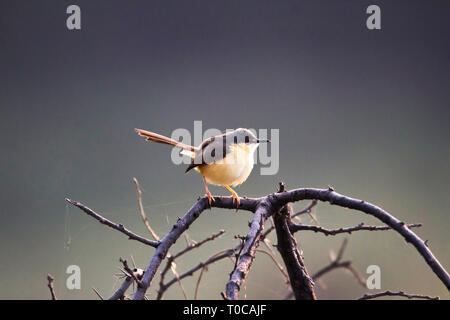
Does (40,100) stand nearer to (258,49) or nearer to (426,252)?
(258,49)

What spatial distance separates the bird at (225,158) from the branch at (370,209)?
1.51ft

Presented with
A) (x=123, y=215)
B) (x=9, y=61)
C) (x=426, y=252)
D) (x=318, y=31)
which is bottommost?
(x=123, y=215)

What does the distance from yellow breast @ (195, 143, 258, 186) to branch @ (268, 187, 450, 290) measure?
0.48 metres

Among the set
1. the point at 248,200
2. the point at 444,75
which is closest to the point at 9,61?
the point at 248,200

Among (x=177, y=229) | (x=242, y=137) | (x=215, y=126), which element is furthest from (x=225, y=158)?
(x=215, y=126)

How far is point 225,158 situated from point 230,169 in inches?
1.9

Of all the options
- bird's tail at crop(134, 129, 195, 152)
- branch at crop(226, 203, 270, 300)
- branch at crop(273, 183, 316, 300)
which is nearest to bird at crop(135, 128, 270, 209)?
bird's tail at crop(134, 129, 195, 152)

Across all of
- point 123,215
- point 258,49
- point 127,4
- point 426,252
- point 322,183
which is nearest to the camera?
point 426,252

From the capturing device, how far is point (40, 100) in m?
5.70

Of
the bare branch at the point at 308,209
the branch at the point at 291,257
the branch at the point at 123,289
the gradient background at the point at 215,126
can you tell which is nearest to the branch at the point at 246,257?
the branch at the point at 291,257

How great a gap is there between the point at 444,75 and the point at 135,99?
3763 millimetres

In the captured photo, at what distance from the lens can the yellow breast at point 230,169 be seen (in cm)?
190

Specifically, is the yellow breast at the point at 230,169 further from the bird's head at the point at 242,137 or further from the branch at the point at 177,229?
the branch at the point at 177,229

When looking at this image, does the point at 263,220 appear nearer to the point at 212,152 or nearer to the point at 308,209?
the point at 308,209
